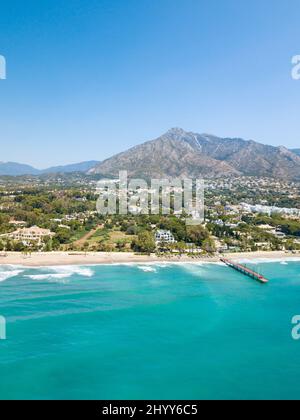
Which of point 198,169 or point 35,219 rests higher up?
point 198,169

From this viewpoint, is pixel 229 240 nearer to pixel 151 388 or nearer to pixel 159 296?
pixel 159 296

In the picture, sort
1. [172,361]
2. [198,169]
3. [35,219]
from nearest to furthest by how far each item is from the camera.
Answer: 1. [172,361]
2. [35,219]
3. [198,169]

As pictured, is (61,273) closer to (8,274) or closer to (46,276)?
(46,276)

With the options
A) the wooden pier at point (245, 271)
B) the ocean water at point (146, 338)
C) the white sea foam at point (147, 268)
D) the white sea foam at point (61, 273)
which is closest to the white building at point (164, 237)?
the wooden pier at point (245, 271)

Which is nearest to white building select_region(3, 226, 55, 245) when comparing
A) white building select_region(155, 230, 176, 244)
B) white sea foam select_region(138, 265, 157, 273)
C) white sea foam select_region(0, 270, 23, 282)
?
white sea foam select_region(0, 270, 23, 282)

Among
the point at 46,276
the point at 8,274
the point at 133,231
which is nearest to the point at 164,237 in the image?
the point at 133,231

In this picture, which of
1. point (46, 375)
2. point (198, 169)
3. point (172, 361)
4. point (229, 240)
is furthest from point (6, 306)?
point (198, 169)
